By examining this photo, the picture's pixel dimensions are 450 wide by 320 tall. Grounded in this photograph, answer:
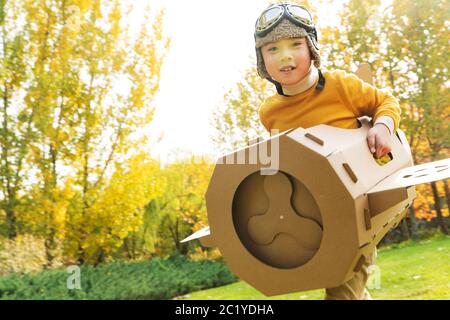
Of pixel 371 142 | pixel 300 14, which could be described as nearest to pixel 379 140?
pixel 371 142

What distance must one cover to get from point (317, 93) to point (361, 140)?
8.2 inches

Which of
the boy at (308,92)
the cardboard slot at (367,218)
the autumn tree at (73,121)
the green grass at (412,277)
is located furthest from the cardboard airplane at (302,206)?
the autumn tree at (73,121)

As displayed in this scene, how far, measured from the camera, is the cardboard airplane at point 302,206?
99 cm

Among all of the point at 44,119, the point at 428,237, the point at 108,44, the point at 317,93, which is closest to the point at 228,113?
the point at 108,44

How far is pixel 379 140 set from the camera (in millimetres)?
1222

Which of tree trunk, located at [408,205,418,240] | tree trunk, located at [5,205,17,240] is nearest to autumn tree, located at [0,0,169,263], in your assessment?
tree trunk, located at [5,205,17,240]

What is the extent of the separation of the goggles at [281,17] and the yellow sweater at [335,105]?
0.17 meters

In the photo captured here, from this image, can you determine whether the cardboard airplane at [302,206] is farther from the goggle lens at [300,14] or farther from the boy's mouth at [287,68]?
the goggle lens at [300,14]

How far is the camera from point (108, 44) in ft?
23.8

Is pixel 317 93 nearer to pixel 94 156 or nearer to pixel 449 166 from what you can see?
pixel 449 166

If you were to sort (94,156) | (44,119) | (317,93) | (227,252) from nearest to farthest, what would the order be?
1. (227,252)
2. (317,93)
3. (44,119)
4. (94,156)

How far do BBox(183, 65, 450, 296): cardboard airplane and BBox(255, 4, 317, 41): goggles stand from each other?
0.31 m

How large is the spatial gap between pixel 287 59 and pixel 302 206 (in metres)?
0.42

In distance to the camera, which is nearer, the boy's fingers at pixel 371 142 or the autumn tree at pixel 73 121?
the boy's fingers at pixel 371 142
